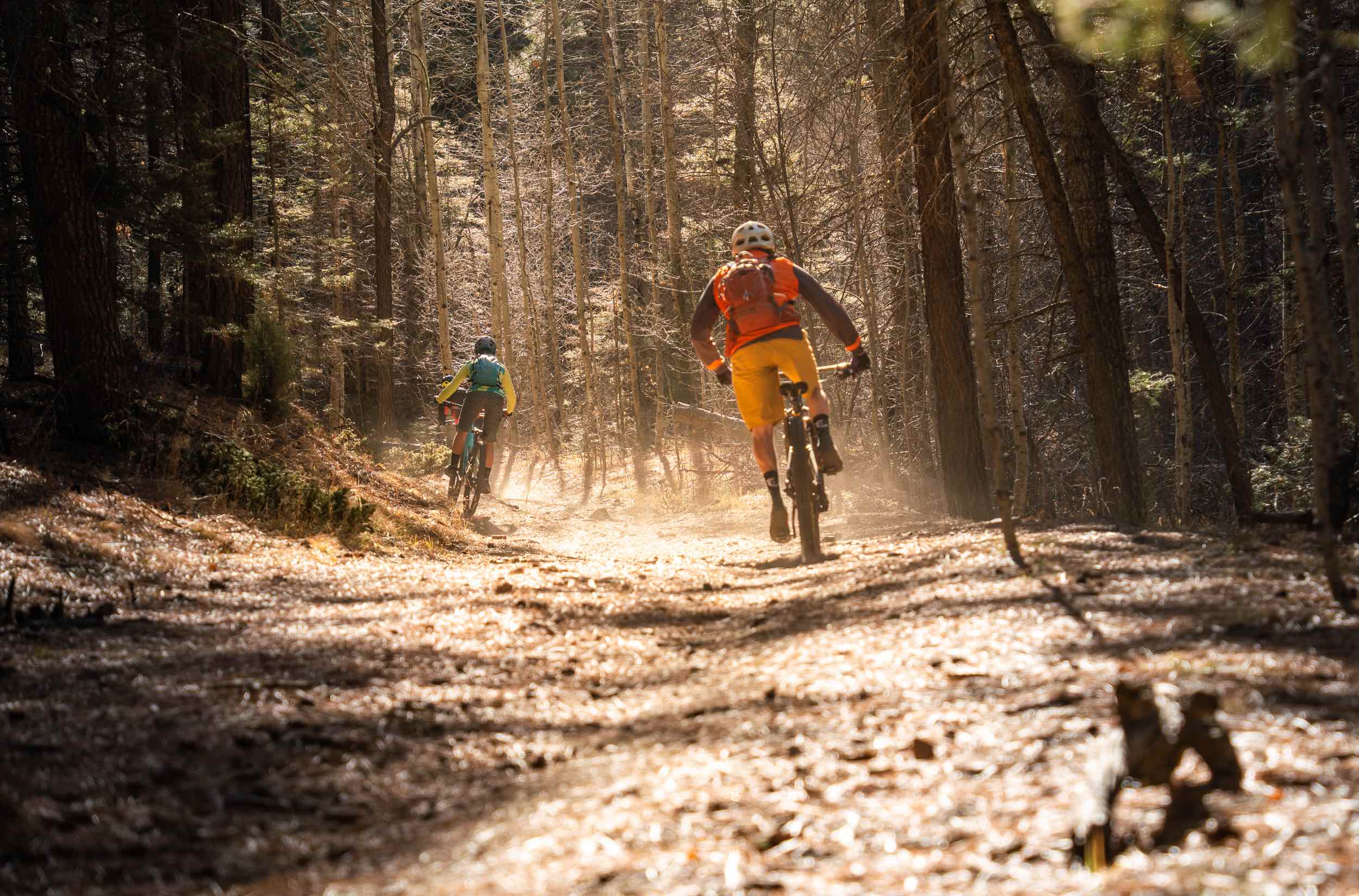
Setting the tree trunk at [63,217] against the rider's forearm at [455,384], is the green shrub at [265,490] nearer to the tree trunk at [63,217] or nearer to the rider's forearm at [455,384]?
the tree trunk at [63,217]

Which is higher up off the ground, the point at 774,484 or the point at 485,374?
the point at 485,374

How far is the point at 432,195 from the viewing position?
24547 mm

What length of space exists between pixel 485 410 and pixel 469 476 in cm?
92

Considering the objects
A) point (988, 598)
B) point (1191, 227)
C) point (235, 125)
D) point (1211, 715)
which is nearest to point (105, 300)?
point (235, 125)

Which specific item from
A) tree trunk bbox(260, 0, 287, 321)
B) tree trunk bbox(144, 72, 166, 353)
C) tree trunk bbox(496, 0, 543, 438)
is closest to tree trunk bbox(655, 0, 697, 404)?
tree trunk bbox(260, 0, 287, 321)

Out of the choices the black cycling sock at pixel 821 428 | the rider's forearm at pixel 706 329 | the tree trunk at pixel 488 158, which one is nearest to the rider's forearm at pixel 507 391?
the rider's forearm at pixel 706 329

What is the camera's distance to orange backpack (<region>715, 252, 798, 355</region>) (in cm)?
848

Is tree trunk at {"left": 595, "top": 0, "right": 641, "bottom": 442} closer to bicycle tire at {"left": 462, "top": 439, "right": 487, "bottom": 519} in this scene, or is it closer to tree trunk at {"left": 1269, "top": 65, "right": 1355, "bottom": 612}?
bicycle tire at {"left": 462, "top": 439, "right": 487, "bottom": 519}

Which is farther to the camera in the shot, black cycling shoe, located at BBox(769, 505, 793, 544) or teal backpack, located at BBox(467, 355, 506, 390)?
teal backpack, located at BBox(467, 355, 506, 390)

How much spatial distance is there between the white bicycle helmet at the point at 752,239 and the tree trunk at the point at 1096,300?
2963mm

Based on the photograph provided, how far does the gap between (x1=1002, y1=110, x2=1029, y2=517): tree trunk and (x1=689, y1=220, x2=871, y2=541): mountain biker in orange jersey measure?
91.7 inches

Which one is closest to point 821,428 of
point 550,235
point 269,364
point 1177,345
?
point 1177,345

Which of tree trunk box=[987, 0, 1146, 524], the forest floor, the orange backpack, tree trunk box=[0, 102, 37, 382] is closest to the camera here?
the forest floor

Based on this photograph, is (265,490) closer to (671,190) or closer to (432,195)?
(671,190)
